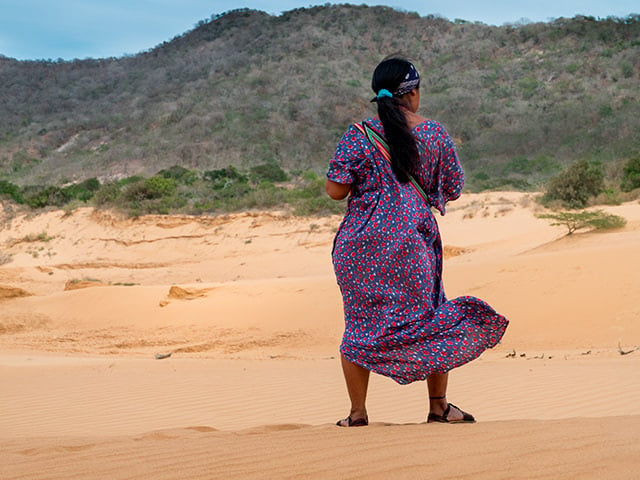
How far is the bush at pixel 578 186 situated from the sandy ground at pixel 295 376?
84 centimetres

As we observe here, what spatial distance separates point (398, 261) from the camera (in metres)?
3.70

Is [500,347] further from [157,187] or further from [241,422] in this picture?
[157,187]

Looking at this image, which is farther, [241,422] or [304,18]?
[304,18]

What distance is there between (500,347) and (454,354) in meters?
6.72

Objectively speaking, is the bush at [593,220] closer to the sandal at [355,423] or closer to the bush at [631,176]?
the bush at [631,176]

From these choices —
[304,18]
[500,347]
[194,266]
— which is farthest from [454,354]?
[304,18]

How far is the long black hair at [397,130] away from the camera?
12.5 ft

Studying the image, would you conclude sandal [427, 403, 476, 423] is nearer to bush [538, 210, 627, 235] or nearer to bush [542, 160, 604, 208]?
bush [538, 210, 627, 235]

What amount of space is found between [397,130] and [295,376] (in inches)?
185

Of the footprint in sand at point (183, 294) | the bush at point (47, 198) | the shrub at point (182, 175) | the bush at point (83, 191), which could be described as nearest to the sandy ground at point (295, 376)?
the footprint in sand at point (183, 294)

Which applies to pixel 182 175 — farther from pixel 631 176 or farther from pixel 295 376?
pixel 295 376

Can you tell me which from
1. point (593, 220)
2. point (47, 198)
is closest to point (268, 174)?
point (47, 198)

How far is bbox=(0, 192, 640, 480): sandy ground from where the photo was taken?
10.0 feet

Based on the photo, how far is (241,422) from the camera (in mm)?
5754
